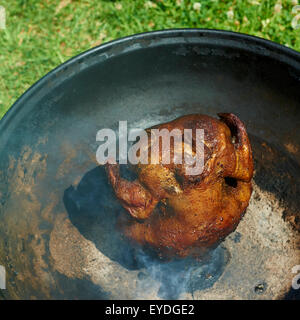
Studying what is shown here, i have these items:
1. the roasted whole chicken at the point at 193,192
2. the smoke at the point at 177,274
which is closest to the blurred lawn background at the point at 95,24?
the roasted whole chicken at the point at 193,192

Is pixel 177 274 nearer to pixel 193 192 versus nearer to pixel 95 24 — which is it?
pixel 193 192

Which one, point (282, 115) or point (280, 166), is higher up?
point (282, 115)

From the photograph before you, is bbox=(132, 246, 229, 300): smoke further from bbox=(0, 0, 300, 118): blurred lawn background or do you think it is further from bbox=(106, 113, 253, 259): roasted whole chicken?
bbox=(0, 0, 300, 118): blurred lawn background

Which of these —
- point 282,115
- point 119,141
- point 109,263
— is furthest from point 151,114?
point 109,263

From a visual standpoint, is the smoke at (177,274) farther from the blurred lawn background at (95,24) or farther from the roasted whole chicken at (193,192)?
the blurred lawn background at (95,24)

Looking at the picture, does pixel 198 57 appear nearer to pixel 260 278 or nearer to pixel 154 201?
pixel 154 201
